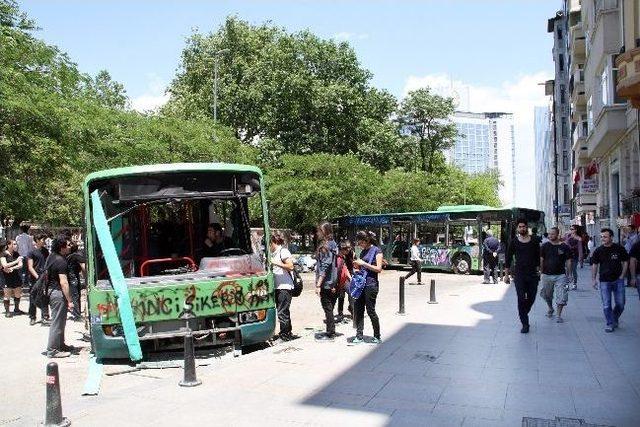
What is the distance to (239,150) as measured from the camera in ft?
99.3

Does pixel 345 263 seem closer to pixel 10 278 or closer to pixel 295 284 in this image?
pixel 295 284

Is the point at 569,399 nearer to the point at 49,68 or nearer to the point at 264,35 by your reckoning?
the point at 49,68

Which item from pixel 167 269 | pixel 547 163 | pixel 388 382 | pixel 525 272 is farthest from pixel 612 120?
pixel 547 163

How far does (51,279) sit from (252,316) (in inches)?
125

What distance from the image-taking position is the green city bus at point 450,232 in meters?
24.4

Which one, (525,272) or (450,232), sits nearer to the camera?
(525,272)

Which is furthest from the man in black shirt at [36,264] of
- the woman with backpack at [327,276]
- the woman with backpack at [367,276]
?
the woman with backpack at [367,276]

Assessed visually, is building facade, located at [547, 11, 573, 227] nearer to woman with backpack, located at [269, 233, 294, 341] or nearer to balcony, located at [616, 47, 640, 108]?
balcony, located at [616, 47, 640, 108]

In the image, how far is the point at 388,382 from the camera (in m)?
6.75

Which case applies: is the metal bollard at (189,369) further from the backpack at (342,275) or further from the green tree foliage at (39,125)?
the green tree foliage at (39,125)

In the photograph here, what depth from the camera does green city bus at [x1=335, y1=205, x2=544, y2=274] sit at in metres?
→ 24.4

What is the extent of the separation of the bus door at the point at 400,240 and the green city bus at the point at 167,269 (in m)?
18.2

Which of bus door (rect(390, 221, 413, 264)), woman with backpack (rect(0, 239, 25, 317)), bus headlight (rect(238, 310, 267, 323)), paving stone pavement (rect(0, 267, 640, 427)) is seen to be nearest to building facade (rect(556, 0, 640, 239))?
paving stone pavement (rect(0, 267, 640, 427))

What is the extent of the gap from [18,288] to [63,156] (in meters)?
4.79
